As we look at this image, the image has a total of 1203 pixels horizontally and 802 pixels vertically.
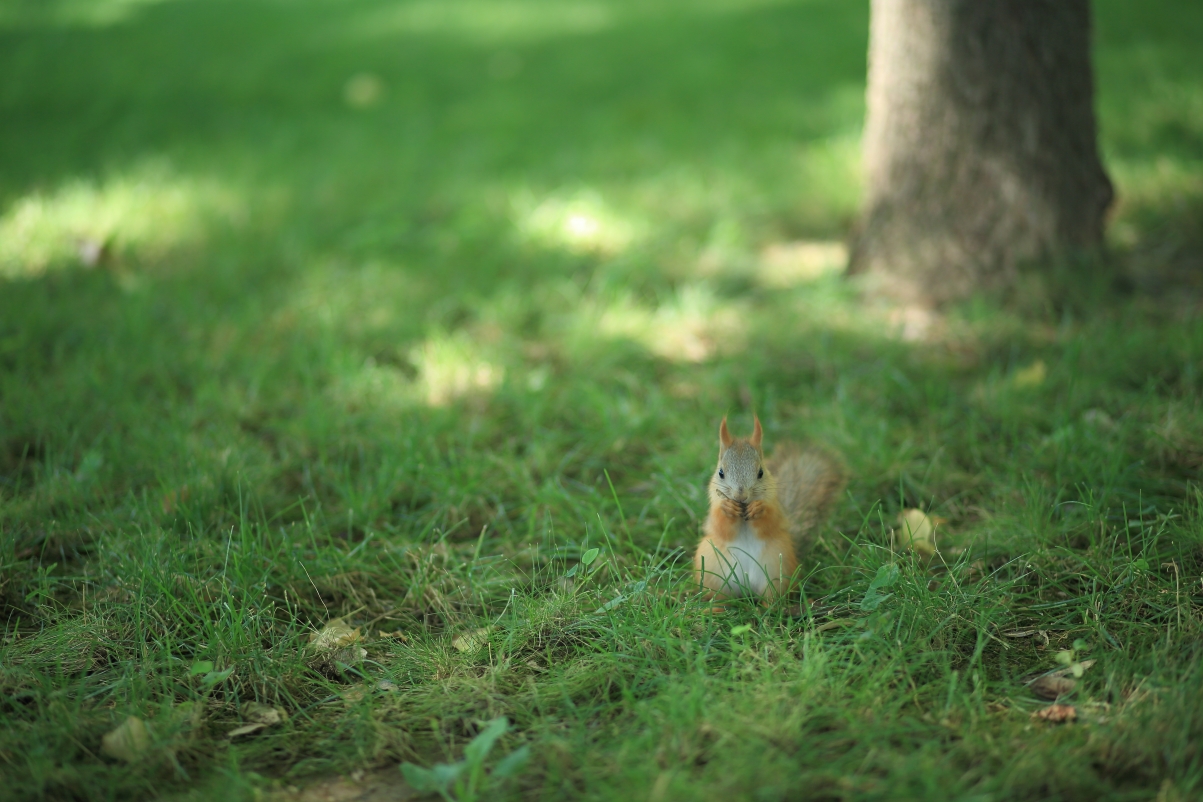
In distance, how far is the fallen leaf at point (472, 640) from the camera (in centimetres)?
191

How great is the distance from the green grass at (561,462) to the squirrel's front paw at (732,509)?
0.74ft

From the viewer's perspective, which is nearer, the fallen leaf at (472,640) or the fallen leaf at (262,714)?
the fallen leaf at (262,714)

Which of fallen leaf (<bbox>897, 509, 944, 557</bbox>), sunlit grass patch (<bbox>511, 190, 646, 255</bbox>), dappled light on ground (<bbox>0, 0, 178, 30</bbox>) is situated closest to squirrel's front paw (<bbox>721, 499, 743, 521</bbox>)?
fallen leaf (<bbox>897, 509, 944, 557</bbox>)

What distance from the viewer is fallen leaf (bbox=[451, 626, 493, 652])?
1907 millimetres

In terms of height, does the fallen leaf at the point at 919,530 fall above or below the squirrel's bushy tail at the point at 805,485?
below

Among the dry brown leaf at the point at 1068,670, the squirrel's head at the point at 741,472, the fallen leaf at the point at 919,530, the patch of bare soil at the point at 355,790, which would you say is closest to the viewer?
the patch of bare soil at the point at 355,790

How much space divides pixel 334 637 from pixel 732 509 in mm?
931

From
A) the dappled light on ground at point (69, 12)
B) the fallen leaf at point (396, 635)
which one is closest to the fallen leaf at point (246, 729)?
the fallen leaf at point (396, 635)

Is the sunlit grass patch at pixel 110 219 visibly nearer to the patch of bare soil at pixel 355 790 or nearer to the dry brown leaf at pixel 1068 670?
the patch of bare soil at pixel 355 790

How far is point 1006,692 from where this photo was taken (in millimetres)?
1713

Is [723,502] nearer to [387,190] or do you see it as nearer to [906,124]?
[906,124]

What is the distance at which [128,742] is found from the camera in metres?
1.63

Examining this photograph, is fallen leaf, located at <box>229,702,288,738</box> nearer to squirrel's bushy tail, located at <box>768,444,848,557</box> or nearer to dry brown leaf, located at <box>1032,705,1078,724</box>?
squirrel's bushy tail, located at <box>768,444,848,557</box>

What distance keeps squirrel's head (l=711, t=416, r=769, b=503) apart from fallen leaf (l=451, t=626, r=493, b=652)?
0.60 metres
